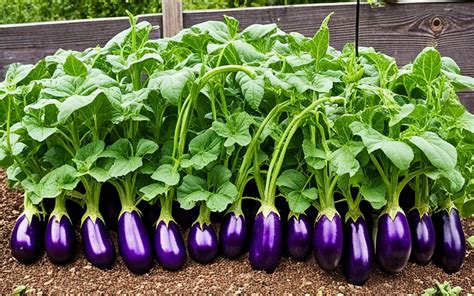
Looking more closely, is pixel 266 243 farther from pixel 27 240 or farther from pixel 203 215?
pixel 27 240

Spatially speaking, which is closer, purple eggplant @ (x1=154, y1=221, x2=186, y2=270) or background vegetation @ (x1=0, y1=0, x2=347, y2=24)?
purple eggplant @ (x1=154, y1=221, x2=186, y2=270)

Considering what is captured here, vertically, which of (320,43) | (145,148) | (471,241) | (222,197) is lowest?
(471,241)

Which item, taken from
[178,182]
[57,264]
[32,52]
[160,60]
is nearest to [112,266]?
[57,264]

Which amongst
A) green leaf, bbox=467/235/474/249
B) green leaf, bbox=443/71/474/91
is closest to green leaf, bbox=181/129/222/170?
green leaf, bbox=443/71/474/91

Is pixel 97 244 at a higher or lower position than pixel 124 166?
lower

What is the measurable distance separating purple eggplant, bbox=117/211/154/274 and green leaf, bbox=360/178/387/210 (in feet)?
1.91

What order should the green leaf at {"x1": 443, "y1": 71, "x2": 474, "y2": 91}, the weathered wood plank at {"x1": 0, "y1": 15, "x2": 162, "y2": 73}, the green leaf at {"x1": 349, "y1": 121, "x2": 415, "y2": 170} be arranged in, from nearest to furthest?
1. the green leaf at {"x1": 349, "y1": 121, "x2": 415, "y2": 170}
2. the green leaf at {"x1": 443, "y1": 71, "x2": 474, "y2": 91}
3. the weathered wood plank at {"x1": 0, "y1": 15, "x2": 162, "y2": 73}

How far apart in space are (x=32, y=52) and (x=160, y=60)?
147cm

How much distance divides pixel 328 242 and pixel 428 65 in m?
0.54

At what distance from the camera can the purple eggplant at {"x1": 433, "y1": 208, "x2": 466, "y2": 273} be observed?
1.87m

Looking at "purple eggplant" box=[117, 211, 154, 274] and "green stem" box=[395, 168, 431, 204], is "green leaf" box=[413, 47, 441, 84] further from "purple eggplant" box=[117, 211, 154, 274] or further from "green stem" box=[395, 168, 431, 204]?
"purple eggplant" box=[117, 211, 154, 274]

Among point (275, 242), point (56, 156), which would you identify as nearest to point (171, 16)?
point (56, 156)

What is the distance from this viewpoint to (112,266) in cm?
187

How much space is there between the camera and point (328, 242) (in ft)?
5.74
